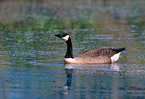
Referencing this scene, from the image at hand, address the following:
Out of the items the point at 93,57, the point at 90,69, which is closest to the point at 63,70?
the point at 90,69

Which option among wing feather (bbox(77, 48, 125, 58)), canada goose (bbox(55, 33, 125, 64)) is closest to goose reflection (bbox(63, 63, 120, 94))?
canada goose (bbox(55, 33, 125, 64))

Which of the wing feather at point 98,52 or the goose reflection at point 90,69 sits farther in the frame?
the wing feather at point 98,52

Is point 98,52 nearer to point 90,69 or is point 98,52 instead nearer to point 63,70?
point 90,69

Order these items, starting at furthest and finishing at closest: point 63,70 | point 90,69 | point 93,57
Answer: point 93,57 → point 90,69 → point 63,70

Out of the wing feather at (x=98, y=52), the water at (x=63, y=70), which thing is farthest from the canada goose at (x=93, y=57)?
the water at (x=63, y=70)

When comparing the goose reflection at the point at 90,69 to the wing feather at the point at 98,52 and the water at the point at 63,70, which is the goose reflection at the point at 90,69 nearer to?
the water at the point at 63,70

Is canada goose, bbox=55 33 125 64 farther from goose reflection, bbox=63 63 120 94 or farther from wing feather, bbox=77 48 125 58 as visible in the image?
goose reflection, bbox=63 63 120 94

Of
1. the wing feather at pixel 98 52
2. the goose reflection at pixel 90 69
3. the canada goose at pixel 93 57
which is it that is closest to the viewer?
the goose reflection at pixel 90 69

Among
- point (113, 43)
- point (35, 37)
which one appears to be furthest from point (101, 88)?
point (35, 37)

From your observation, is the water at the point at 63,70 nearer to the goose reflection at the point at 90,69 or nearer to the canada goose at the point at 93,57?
the goose reflection at the point at 90,69

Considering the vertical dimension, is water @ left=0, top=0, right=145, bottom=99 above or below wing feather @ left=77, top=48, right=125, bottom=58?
below

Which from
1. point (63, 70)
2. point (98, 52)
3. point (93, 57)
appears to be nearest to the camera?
point (63, 70)

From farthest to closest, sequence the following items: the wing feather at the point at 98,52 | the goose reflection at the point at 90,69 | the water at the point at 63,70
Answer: the wing feather at the point at 98,52 → the goose reflection at the point at 90,69 → the water at the point at 63,70

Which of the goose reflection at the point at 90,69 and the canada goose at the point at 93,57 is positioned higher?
the canada goose at the point at 93,57
